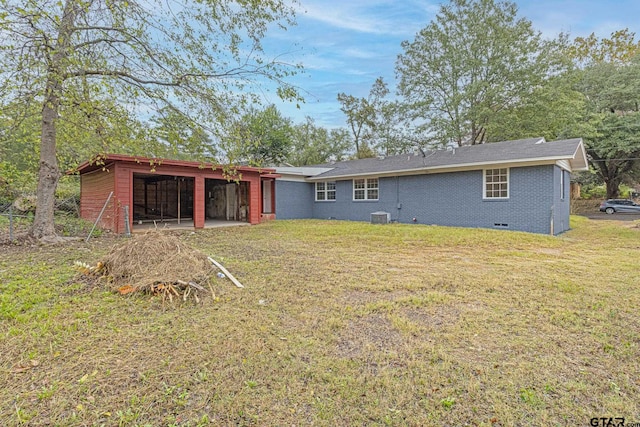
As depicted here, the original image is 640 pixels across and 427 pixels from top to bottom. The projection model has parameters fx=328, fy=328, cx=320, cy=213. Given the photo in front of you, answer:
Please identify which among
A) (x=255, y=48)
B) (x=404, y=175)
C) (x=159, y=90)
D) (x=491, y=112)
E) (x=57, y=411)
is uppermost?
(x=491, y=112)

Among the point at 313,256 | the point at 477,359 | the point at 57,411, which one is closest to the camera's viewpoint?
the point at 57,411

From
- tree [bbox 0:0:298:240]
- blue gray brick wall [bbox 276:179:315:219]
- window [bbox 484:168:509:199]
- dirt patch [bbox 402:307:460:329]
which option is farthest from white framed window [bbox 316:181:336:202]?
dirt patch [bbox 402:307:460:329]

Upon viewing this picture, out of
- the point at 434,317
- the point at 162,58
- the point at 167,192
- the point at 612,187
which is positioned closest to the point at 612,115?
the point at 612,187

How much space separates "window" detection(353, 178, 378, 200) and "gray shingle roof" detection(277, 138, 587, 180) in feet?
1.61

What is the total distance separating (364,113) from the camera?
30578 millimetres

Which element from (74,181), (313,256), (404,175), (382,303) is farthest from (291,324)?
(74,181)

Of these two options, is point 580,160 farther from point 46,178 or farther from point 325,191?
point 46,178

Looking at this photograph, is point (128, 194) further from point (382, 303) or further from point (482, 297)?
point (482, 297)

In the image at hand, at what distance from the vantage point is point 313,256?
6.73 m

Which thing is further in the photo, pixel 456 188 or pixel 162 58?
pixel 456 188

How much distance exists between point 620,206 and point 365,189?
18856 mm

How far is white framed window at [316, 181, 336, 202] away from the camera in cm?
1664

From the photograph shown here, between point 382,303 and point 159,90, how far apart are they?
634 cm

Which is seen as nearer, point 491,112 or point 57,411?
point 57,411
